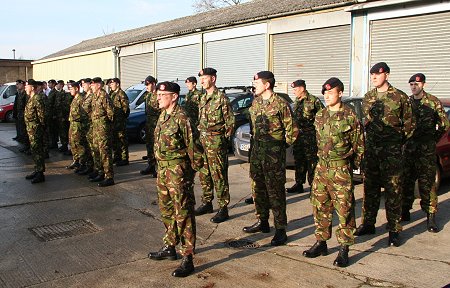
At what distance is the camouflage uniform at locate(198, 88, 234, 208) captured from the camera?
249 inches

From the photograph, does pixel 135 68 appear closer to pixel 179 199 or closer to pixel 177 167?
pixel 177 167

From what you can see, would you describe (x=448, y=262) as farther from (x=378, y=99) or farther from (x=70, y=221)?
(x=70, y=221)

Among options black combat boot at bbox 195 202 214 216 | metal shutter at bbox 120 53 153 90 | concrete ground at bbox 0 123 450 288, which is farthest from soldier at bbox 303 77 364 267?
metal shutter at bbox 120 53 153 90

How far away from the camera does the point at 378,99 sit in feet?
17.9

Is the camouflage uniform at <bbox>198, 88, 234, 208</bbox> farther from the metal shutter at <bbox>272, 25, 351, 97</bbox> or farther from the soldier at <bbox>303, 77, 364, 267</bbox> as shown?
the metal shutter at <bbox>272, 25, 351, 97</bbox>

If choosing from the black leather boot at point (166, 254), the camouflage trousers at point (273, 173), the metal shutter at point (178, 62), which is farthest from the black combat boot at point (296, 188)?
the metal shutter at point (178, 62)

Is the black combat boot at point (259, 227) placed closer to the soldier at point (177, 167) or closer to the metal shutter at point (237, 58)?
the soldier at point (177, 167)

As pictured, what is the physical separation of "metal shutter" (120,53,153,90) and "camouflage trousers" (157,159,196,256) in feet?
73.5

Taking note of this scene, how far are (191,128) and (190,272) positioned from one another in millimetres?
1399

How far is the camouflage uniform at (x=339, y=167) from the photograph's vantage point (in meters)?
4.64

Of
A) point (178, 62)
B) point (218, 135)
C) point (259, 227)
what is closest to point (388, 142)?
point (259, 227)

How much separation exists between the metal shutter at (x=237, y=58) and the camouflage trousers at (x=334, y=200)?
1432 centimetres

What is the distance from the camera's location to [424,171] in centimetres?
595

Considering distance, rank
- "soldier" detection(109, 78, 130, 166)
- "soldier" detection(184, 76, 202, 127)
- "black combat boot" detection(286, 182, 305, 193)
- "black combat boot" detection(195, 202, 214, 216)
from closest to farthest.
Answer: "black combat boot" detection(195, 202, 214, 216), "black combat boot" detection(286, 182, 305, 193), "soldier" detection(184, 76, 202, 127), "soldier" detection(109, 78, 130, 166)
